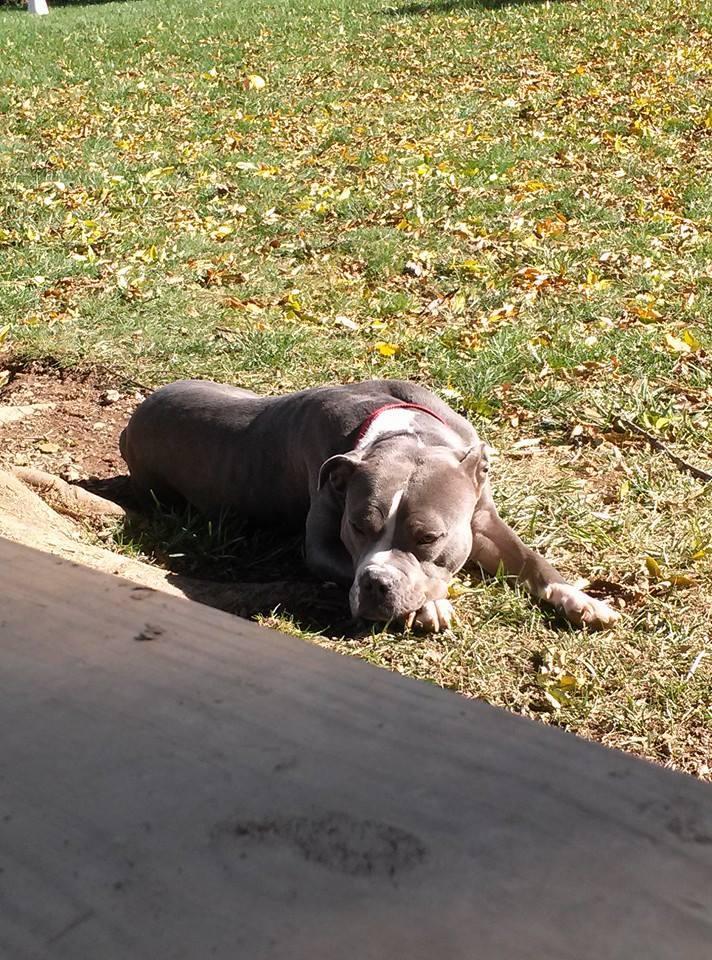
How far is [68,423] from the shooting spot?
624 cm

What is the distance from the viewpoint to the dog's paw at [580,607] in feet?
13.2

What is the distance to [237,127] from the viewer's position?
11695mm

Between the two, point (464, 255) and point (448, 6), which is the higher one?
point (448, 6)

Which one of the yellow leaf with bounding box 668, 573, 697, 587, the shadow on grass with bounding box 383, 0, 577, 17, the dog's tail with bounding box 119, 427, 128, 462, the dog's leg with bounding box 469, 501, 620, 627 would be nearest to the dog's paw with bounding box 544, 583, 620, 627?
the dog's leg with bounding box 469, 501, 620, 627

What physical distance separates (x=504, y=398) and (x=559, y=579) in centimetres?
210

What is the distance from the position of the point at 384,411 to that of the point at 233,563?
0.90m

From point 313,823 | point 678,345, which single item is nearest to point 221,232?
point 678,345

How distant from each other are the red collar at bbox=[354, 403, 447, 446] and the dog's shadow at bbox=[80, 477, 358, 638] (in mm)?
576

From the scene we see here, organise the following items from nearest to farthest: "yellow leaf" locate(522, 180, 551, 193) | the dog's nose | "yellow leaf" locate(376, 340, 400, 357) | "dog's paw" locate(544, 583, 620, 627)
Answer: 1. the dog's nose
2. "dog's paw" locate(544, 583, 620, 627)
3. "yellow leaf" locate(376, 340, 400, 357)
4. "yellow leaf" locate(522, 180, 551, 193)

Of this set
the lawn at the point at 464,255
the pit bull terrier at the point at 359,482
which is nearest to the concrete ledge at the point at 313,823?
the lawn at the point at 464,255

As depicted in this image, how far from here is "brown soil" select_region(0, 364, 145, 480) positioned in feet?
19.0

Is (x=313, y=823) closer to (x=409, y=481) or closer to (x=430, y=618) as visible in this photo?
(x=430, y=618)

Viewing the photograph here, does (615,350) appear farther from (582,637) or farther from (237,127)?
(237,127)

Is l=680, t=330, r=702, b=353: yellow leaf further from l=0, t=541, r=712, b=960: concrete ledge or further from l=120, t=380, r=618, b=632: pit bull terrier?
l=0, t=541, r=712, b=960: concrete ledge
